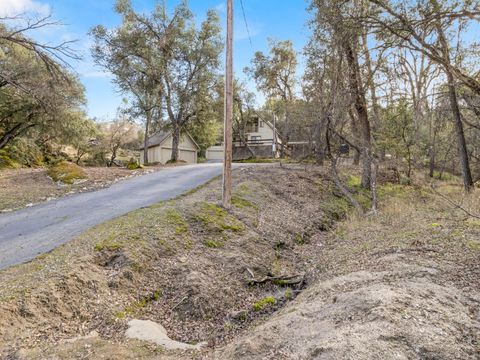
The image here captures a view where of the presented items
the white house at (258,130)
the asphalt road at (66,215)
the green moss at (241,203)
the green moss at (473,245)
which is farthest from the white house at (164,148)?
the green moss at (473,245)

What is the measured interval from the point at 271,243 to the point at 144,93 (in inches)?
801

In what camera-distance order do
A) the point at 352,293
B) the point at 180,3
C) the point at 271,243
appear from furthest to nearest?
the point at 180,3 → the point at 271,243 → the point at 352,293

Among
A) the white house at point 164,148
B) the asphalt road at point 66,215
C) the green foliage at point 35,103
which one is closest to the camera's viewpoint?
the asphalt road at point 66,215

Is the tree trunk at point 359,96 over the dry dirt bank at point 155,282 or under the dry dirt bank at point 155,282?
over

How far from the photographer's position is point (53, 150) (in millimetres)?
25016

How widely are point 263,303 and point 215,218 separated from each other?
10.3 feet

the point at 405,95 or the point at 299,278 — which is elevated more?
the point at 405,95

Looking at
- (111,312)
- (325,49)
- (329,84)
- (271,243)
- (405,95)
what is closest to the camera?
(111,312)

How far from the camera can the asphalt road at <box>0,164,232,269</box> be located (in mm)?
5879

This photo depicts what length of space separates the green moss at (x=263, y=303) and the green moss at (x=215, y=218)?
8.35ft

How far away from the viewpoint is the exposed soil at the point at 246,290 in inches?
121

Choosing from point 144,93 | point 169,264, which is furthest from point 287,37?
point 169,264

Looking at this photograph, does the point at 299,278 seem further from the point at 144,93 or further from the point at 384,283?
the point at 144,93

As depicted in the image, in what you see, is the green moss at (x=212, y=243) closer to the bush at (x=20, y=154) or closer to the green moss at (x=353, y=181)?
the green moss at (x=353, y=181)
